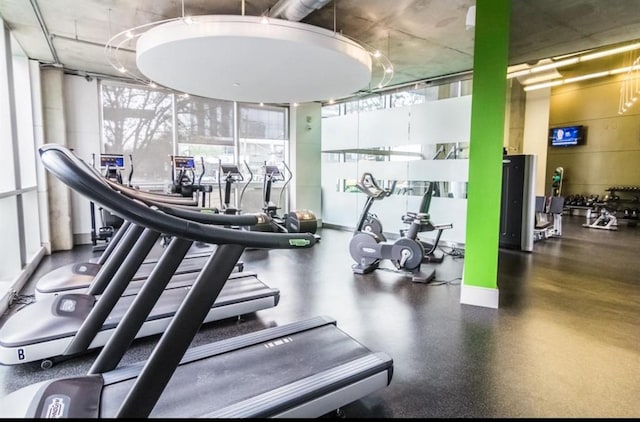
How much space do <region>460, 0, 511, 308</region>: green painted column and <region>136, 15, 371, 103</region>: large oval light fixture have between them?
1295mm

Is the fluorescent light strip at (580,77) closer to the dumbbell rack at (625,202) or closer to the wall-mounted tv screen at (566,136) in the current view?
the wall-mounted tv screen at (566,136)

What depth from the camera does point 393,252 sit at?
453 centimetres

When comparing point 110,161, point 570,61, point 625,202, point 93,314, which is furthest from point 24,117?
point 625,202

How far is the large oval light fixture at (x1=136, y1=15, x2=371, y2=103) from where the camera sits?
3178 millimetres

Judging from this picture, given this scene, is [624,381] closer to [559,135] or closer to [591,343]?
[591,343]

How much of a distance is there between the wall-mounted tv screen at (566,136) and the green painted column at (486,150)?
35.7 ft

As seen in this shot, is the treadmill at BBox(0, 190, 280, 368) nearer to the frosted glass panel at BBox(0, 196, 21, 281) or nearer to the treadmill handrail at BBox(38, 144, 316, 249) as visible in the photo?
the treadmill handrail at BBox(38, 144, 316, 249)

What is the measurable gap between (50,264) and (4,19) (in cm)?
320

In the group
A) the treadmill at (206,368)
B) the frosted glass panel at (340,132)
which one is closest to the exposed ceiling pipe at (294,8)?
the treadmill at (206,368)

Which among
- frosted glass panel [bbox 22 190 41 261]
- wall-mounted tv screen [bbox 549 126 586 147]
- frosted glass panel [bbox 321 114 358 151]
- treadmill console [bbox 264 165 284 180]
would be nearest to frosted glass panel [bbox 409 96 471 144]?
frosted glass panel [bbox 321 114 358 151]

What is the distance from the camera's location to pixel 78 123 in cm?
624

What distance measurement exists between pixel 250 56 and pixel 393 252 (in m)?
2.97

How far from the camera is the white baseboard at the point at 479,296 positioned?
348 centimetres

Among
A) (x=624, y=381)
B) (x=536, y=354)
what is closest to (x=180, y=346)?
(x=536, y=354)
